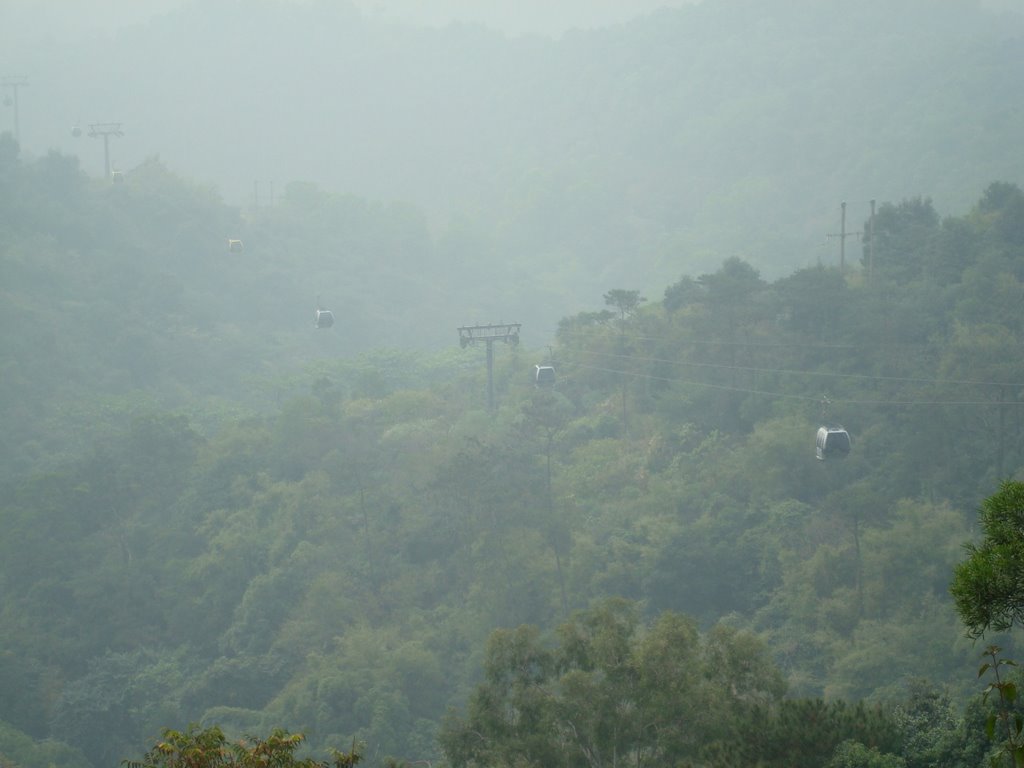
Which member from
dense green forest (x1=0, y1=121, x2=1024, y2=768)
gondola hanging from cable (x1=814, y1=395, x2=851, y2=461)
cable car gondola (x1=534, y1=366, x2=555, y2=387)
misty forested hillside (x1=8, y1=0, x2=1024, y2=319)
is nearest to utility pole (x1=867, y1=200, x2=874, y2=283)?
dense green forest (x1=0, y1=121, x2=1024, y2=768)

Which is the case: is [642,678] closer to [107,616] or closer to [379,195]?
[107,616]

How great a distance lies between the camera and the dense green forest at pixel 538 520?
971 inches

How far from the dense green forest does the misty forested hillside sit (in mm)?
31347

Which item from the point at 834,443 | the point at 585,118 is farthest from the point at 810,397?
the point at 585,118

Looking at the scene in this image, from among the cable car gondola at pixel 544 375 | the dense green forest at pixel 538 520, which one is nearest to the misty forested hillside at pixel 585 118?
the dense green forest at pixel 538 520

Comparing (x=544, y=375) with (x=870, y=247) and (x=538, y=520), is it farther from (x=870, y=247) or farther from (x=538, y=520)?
(x=870, y=247)

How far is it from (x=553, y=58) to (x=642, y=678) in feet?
327

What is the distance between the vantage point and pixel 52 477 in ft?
113

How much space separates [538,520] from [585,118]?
7257 centimetres

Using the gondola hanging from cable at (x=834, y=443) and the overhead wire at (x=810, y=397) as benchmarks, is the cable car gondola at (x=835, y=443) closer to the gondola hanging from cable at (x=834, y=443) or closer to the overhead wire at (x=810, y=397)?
the gondola hanging from cable at (x=834, y=443)

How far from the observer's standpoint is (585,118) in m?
97.8

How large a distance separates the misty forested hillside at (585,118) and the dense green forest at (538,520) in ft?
103

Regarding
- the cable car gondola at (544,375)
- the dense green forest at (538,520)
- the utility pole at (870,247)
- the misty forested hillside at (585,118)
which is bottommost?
the dense green forest at (538,520)

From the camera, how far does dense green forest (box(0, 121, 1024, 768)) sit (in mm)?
24672
